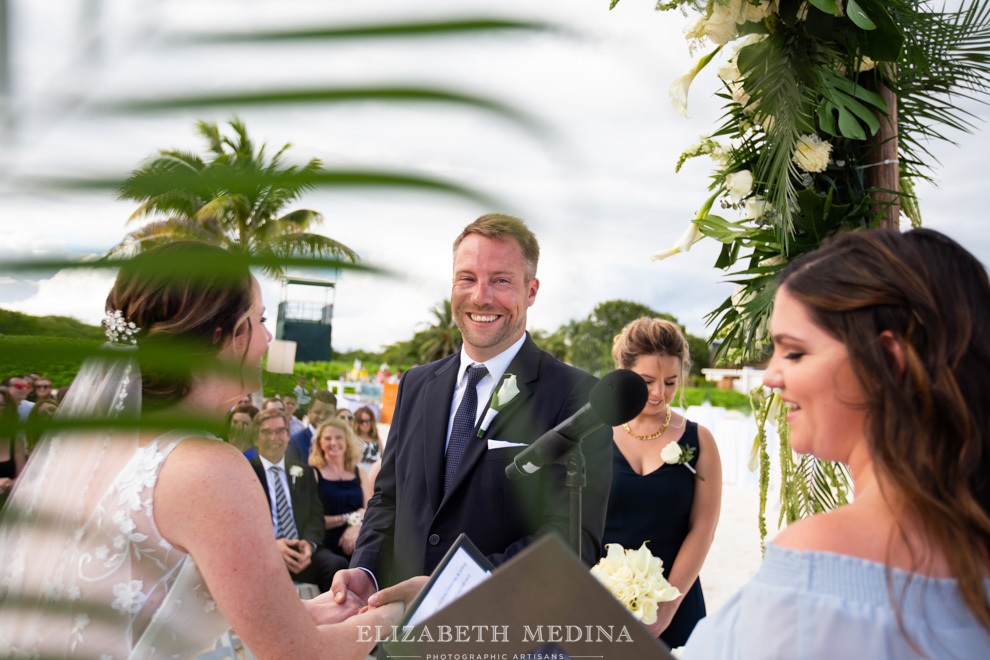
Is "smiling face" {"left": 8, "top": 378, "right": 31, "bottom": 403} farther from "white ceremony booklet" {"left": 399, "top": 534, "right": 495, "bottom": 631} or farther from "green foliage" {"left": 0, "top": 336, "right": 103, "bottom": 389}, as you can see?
"white ceremony booklet" {"left": 399, "top": 534, "right": 495, "bottom": 631}

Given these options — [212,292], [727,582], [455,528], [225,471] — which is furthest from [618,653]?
[727,582]

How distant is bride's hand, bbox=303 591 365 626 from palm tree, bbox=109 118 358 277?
1.95 m

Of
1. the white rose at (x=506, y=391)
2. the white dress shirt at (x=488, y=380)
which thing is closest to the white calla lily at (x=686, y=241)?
the white dress shirt at (x=488, y=380)

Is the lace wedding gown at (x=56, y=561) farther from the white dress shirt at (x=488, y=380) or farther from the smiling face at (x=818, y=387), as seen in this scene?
the white dress shirt at (x=488, y=380)

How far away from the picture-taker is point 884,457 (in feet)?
4.27

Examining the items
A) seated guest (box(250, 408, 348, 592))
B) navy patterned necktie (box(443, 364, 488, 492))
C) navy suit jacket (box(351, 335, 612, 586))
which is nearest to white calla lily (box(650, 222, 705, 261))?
navy suit jacket (box(351, 335, 612, 586))

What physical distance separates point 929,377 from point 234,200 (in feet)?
4.72

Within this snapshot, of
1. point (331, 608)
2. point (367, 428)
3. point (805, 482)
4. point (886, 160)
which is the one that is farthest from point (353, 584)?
point (367, 428)

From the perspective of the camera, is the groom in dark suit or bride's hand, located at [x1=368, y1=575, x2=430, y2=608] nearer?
bride's hand, located at [x1=368, y1=575, x2=430, y2=608]

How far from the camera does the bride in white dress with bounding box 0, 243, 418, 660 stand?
34 cm

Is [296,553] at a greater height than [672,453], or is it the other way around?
[672,453]

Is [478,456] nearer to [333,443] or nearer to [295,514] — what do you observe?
[295,514]

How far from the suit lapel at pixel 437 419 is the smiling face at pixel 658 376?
1.30 meters

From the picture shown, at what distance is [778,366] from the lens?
1.51 m
